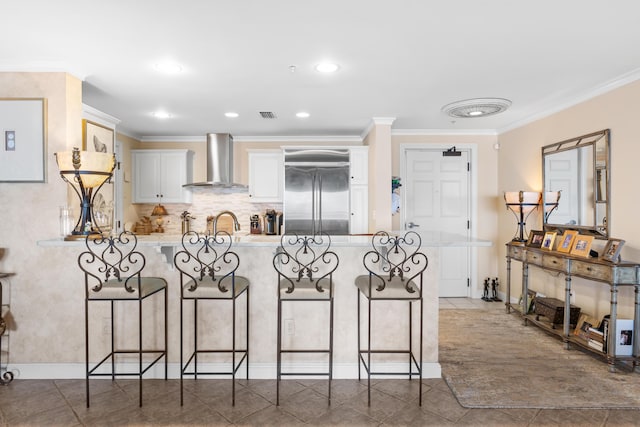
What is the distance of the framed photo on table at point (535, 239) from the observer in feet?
13.0

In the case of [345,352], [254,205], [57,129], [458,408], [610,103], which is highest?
[610,103]

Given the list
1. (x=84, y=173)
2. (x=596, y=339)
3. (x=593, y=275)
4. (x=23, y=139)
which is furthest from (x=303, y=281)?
(x=596, y=339)

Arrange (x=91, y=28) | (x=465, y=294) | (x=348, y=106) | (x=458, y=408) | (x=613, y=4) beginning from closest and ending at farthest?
(x=613, y=4) → (x=91, y=28) → (x=458, y=408) → (x=348, y=106) → (x=465, y=294)

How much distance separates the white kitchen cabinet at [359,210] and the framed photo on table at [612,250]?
2573mm

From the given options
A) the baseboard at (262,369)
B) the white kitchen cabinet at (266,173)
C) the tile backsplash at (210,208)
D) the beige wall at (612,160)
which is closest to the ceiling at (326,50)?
the beige wall at (612,160)

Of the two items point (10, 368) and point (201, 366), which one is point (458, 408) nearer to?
point (201, 366)

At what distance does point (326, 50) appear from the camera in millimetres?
2508

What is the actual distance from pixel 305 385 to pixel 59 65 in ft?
9.79

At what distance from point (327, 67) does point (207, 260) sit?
172 cm

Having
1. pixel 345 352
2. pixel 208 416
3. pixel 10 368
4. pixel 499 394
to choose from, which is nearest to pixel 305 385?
pixel 345 352

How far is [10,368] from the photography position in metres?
2.73

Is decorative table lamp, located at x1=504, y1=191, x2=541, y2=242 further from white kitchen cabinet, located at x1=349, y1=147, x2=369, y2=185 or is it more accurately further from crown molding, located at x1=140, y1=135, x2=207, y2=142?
crown molding, located at x1=140, y1=135, x2=207, y2=142

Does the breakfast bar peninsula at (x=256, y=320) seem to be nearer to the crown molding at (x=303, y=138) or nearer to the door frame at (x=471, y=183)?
the door frame at (x=471, y=183)

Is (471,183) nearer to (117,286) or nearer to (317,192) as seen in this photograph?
(317,192)
